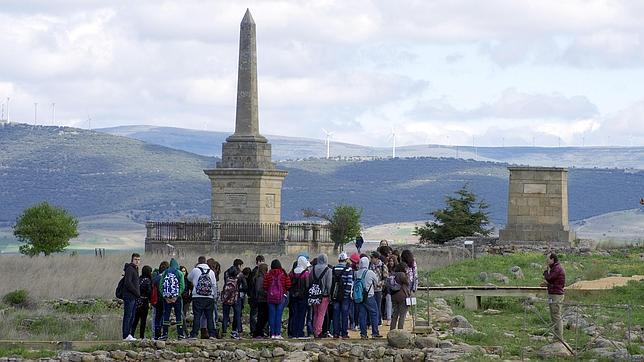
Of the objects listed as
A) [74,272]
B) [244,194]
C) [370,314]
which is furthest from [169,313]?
[244,194]

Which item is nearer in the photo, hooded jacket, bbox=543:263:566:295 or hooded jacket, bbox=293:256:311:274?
hooded jacket, bbox=543:263:566:295

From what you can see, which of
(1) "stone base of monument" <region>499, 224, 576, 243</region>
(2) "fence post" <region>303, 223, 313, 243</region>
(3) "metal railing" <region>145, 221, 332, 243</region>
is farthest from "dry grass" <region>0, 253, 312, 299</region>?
(1) "stone base of monument" <region>499, 224, 576, 243</region>

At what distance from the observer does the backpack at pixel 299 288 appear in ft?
85.4

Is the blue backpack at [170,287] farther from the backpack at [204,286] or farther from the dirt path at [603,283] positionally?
the dirt path at [603,283]

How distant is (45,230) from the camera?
2018 inches

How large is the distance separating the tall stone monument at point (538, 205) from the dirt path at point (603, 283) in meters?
10.2

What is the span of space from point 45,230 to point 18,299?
66.6 ft

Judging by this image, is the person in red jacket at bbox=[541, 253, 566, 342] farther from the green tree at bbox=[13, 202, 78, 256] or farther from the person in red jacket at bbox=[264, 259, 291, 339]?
the green tree at bbox=[13, 202, 78, 256]

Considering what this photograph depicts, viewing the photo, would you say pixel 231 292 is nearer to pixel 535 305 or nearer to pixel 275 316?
pixel 275 316

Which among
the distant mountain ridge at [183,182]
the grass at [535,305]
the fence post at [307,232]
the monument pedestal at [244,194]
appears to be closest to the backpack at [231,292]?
the grass at [535,305]

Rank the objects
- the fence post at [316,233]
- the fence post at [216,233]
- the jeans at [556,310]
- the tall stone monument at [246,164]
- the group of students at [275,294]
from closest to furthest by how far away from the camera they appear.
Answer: the jeans at [556,310] → the group of students at [275,294] → the tall stone monument at [246,164] → the fence post at [216,233] → the fence post at [316,233]

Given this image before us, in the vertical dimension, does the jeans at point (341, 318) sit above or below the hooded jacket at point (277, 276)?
below

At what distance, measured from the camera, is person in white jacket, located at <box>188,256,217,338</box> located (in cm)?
2567

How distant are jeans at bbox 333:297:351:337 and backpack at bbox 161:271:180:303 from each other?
101 inches
